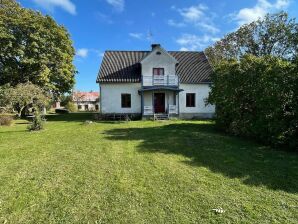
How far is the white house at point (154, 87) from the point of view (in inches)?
915

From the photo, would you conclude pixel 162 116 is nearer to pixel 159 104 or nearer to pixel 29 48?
pixel 159 104

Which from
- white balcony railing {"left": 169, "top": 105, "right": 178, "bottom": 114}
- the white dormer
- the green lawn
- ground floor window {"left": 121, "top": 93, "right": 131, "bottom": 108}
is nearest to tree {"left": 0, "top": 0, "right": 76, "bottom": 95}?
ground floor window {"left": 121, "top": 93, "right": 131, "bottom": 108}

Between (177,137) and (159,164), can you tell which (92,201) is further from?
(177,137)

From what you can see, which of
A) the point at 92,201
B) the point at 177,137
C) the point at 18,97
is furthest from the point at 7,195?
the point at 18,97

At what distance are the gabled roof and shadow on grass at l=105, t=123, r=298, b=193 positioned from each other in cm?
1282

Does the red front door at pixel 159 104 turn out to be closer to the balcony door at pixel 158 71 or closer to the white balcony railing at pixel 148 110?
the white balcony railing at pixel 148 110

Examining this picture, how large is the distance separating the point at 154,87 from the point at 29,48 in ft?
40.0

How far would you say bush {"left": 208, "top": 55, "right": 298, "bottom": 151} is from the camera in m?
9.52

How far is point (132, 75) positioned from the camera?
79.0 feet

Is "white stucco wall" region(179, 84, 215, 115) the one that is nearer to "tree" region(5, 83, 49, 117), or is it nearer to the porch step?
the porch step

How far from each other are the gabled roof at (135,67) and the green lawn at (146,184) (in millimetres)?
14703

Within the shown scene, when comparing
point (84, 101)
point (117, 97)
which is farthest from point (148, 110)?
point (84, 101)

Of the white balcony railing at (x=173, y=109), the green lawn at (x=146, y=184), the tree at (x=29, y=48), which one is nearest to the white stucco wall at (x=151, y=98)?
the white balcony railing at (x=173, y=109)

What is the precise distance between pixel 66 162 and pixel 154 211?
3843 millimetres
